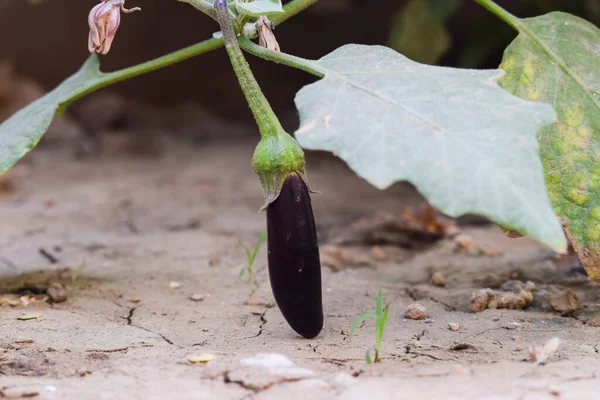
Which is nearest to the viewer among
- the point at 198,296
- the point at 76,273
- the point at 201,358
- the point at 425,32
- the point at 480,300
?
the point at 201,358

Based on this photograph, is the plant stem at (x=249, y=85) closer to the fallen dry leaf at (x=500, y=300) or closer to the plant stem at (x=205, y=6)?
the plant stem at (x=205, y=6)

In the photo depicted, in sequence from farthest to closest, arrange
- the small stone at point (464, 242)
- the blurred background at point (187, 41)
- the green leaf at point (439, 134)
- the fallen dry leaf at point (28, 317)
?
the blurred background at point (187, 41) → the small stone at point (464, 242) → the fallen dry leaf at point (28, 317) → the green leaf at point (439, 134)

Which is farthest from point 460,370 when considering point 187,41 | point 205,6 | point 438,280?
point 187,41

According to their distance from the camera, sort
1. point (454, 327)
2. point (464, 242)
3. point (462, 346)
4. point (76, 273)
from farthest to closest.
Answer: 1. point (464, 242)
2. point (76, 273)
3. point (454, 327)
4. point (462, 346)

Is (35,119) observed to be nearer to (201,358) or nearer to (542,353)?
(201,358)

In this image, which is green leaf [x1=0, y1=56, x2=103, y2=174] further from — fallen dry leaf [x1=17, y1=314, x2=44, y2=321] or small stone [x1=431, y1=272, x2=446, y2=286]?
small stone [x1=431, y1=272, x2=446, y2=286]

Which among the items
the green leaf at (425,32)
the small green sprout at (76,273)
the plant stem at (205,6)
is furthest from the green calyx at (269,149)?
the green leaf at (425,32)
